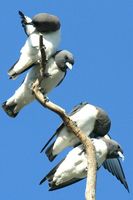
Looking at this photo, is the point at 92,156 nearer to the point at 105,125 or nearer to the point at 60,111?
the point at 60,111

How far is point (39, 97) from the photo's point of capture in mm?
8750

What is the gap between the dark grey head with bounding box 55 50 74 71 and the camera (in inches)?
414

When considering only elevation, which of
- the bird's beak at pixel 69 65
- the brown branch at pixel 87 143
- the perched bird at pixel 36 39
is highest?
the perched bird at pixel 36 39

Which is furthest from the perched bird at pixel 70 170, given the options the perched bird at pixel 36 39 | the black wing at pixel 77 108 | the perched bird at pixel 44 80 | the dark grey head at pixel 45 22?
the dark grey head at pixel 45 22

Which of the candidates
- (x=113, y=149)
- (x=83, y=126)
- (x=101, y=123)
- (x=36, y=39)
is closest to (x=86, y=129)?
(x=83, y=126)

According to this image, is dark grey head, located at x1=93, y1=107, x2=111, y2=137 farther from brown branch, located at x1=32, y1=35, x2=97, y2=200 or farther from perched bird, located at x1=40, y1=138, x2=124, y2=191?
brown branch, located at x1=32, y1=35, x2=97, y2=200

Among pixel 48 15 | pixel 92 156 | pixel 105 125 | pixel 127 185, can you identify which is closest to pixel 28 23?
pixel 48 15

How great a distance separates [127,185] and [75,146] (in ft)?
3.32

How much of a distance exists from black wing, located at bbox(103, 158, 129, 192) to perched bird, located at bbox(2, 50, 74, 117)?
1.42 meters

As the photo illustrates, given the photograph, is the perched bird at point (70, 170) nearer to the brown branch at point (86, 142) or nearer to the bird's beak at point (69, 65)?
the bird's beak at point (69, 65)

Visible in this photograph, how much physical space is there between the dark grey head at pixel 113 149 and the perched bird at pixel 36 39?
1.47m

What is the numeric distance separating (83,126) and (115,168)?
1076 mm

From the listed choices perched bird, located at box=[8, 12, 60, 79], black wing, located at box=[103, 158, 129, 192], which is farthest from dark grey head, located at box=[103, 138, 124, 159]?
perched bird, located at box=[8, 12, 60, 79]

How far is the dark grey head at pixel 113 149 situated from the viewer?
34.1ft
